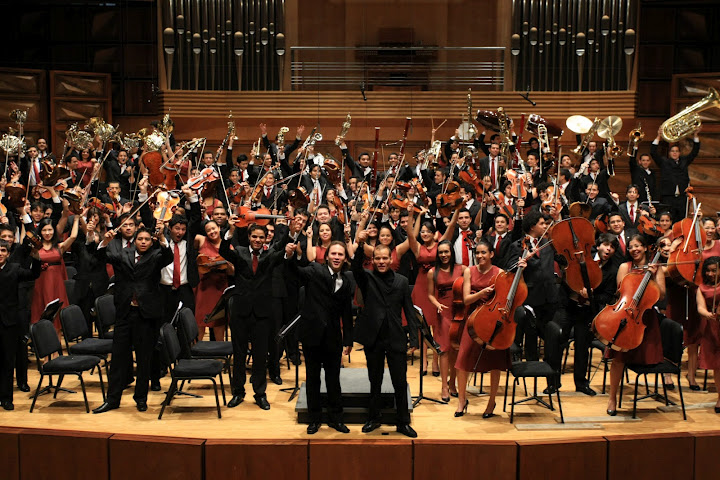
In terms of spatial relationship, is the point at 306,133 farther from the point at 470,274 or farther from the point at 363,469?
the point at 363,469

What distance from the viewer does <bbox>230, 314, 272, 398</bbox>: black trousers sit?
5.89 meters

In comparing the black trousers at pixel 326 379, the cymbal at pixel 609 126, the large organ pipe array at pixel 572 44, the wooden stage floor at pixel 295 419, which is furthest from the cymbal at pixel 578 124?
the black trousers at pixel 326 379

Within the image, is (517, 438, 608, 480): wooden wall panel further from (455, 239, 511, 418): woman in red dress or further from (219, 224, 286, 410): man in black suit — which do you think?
(219, 224, 286, 410): man in black suit

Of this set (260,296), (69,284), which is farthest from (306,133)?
(260,296)

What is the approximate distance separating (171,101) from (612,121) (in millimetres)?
6404

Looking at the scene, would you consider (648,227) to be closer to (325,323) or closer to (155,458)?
(325,323)

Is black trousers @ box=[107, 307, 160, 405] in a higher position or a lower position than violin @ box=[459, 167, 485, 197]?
lower

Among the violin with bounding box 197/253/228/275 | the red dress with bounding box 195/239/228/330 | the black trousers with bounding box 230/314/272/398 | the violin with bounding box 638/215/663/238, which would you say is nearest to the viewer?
the black trousers with bounding box 230/314/272/398

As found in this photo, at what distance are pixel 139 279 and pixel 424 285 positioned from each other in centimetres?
233

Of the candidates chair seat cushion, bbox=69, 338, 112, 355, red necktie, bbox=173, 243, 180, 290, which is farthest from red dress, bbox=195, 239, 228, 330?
chair seat cushion, bbox=69, 338, 112, 355

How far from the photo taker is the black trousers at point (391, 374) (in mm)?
5266

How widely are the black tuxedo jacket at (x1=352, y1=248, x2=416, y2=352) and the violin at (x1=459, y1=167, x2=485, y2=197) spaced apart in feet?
11.2

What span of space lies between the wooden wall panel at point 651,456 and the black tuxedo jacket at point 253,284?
253 centimetres

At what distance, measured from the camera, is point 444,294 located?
611 centimetres
